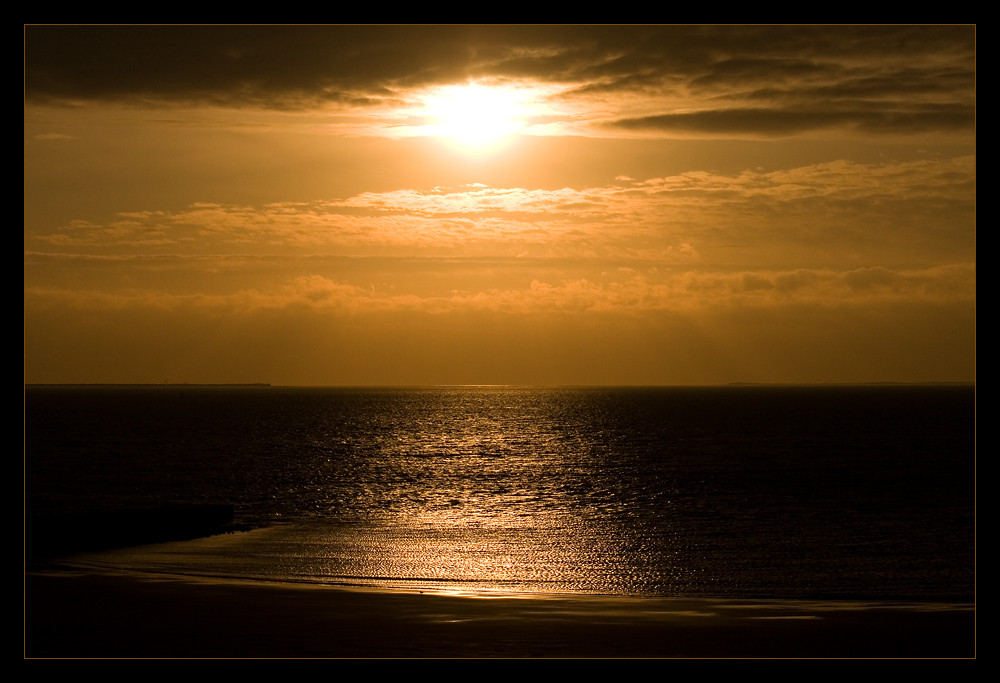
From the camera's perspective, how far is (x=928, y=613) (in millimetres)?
25469

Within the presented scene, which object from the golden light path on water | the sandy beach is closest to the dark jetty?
the golden light path on water

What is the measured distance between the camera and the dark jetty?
3703cm

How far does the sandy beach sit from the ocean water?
4632 millimetres

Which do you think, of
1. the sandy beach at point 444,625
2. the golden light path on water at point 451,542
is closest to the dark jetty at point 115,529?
the golden light path on water at point 451,542

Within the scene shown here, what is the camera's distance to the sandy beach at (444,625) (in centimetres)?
1880

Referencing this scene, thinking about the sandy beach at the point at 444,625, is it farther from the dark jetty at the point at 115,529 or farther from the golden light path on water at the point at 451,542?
the dark jetty at the point at 115,529

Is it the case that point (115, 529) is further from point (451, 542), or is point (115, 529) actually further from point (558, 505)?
point (558, 505)

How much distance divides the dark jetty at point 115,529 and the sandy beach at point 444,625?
33.6 feet

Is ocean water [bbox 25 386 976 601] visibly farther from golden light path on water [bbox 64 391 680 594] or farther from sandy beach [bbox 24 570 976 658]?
sandy beach [bbox 24 570 976 658]

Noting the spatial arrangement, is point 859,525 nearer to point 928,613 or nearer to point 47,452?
point 928,613

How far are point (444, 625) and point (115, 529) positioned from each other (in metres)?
24.1

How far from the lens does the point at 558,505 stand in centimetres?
6259

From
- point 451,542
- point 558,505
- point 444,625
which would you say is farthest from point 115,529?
point 558,505
